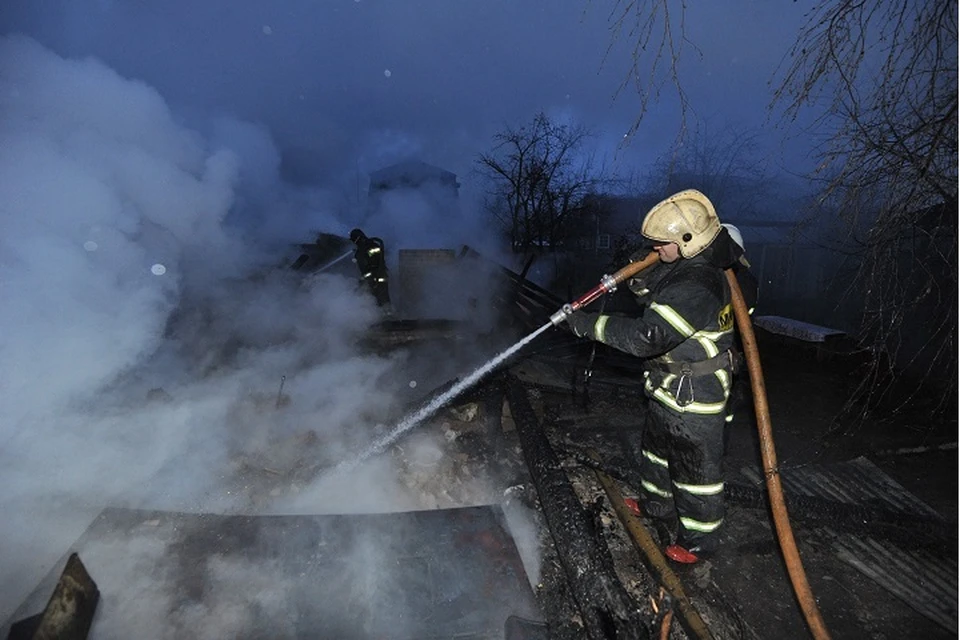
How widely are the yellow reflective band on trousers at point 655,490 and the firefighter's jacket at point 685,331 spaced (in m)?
0.80

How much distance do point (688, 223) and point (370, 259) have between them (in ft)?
23.6

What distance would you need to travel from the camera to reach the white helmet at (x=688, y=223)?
2.84 meters

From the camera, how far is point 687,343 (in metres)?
2.95

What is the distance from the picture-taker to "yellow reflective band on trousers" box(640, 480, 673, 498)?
3467 mm

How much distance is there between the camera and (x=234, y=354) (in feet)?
19.1

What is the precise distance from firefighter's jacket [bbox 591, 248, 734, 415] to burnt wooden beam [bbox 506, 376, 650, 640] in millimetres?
897

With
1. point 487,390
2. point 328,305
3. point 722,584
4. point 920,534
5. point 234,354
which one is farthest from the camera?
point 328,305

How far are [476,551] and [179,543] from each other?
1.79 m

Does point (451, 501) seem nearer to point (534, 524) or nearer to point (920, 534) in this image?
point (534, 524)

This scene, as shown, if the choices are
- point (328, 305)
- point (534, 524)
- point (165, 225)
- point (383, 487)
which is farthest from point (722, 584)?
point (328, 305)

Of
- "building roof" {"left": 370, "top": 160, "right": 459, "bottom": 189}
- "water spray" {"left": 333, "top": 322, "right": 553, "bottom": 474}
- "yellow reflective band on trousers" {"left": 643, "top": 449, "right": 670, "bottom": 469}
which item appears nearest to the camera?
"yellow reflective band on trousers" {"left": 643, "top": 449, "right": 670, "bottom": 469}

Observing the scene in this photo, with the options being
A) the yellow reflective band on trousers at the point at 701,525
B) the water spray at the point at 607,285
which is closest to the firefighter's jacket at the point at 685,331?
the water spray at the point at 607,285

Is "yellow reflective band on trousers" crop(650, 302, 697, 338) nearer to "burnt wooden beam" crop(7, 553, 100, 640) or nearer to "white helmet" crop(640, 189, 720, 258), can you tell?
"white helmet" crop(640, 189, 720, 258)

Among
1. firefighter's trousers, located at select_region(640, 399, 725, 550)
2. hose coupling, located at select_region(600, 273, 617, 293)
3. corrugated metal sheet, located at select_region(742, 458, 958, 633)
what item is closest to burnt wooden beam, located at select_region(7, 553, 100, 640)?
hose coupling, located at select_region(600, 273, 617, 293)
